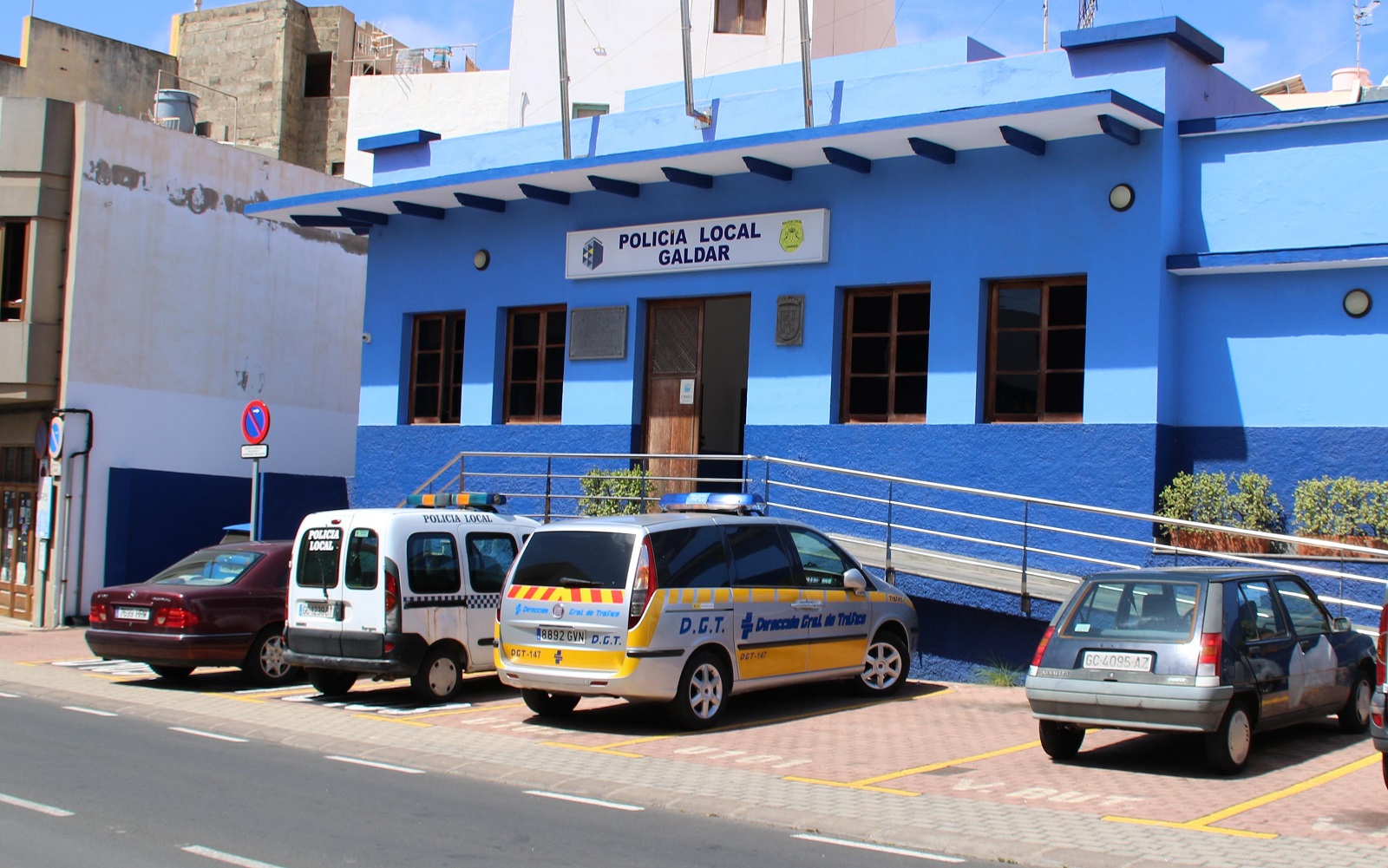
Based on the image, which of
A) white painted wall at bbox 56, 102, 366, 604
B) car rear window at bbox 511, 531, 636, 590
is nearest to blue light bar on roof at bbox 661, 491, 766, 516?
car rear window at bbox 511, 531, 636, 590

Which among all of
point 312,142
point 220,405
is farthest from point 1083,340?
point 312,142

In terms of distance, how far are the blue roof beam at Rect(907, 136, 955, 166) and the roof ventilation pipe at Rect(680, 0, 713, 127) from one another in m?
3.26

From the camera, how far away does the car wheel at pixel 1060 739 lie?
1000 cm

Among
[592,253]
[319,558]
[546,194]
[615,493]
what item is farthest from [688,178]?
[319,558]

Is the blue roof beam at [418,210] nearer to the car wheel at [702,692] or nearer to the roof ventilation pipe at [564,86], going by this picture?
the roof ventilation pipe at [564,86]

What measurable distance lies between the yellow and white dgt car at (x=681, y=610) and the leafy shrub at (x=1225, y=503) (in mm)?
3902

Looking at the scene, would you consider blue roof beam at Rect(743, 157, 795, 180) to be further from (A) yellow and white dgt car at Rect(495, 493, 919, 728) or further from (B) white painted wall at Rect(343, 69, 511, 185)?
(B) white painted wall at Rect(343, 69, 511, 185)

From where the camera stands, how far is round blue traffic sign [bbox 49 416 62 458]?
66.0 ft

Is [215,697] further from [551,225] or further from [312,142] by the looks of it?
[312,142]

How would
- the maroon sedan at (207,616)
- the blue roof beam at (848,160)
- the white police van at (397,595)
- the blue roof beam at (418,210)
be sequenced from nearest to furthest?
the white police van at (397,595), the maroon sedan at (207,616), the blue roof beam at (848,160), the blue roof beam at (418,210)

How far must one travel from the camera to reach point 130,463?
2197cm

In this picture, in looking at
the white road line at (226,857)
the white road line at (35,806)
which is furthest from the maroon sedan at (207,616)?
the white road line at (226,857)

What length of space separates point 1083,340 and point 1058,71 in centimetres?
316

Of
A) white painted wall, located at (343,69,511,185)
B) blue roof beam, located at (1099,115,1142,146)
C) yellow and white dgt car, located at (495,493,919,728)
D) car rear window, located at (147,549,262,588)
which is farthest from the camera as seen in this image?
white painted wall, located at (343,69,511,185)
